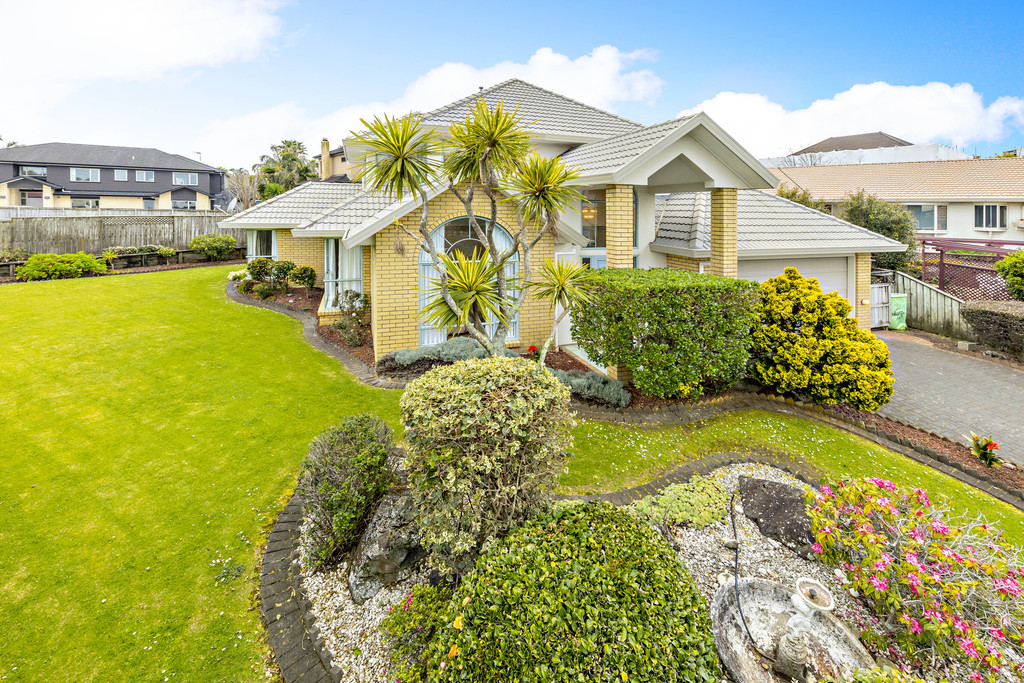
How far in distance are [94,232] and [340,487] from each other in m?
29.1

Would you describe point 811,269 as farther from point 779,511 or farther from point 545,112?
point 779,511

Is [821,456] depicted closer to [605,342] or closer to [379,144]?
[605,342]

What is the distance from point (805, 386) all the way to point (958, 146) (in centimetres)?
6107

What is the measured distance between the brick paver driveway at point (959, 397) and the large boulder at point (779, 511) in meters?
5.50

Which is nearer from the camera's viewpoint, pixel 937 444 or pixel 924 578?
pixel 924 578

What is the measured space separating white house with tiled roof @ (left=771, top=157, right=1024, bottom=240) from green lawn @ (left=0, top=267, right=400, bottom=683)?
28938 millimetres

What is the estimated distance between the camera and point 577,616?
326cm

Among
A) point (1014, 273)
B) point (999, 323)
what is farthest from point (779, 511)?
point (1014, 273)

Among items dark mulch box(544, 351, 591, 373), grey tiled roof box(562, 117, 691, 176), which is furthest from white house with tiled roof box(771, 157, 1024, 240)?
dark mulch box(544, 351, 591, 373)

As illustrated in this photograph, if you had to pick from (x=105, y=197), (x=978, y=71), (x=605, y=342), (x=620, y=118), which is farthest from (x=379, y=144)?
(x=105, y=197)

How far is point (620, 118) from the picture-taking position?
17219 millimetres

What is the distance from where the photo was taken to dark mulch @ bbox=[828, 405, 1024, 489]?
7332 millimetres

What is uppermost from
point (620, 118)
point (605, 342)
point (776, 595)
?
point (620, 118)

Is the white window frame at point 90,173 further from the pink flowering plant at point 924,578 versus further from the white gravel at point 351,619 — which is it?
the pink flowering plant at point 924,578
